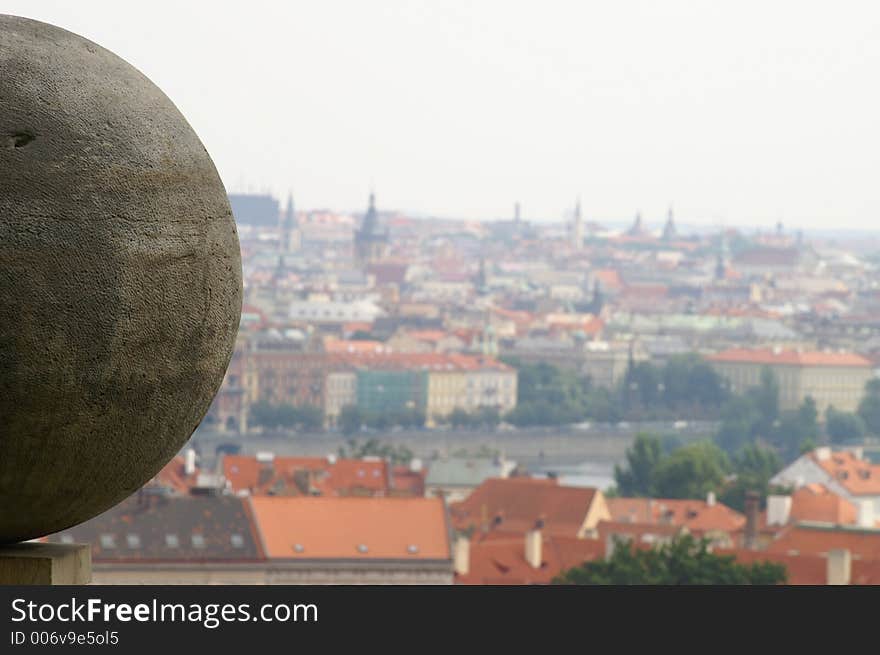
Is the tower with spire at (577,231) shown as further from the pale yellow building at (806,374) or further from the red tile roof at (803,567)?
the red tile roof at (803,567)

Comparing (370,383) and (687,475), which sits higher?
(687,475)

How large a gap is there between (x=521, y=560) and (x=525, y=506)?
12.7 m

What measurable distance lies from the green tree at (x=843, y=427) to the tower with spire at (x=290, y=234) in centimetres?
6387

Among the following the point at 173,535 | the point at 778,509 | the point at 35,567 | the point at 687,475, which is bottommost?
the point at 687,475

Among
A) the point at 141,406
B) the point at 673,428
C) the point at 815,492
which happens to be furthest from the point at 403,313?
the point at 141,406

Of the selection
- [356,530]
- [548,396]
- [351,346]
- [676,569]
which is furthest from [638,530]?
[351,346]

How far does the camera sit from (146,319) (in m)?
4.28

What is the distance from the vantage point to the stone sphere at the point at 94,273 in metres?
4.18

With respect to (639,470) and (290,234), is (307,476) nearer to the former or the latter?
(639,470)

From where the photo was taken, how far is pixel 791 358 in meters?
105

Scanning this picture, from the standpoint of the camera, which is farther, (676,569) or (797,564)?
(797,564)
